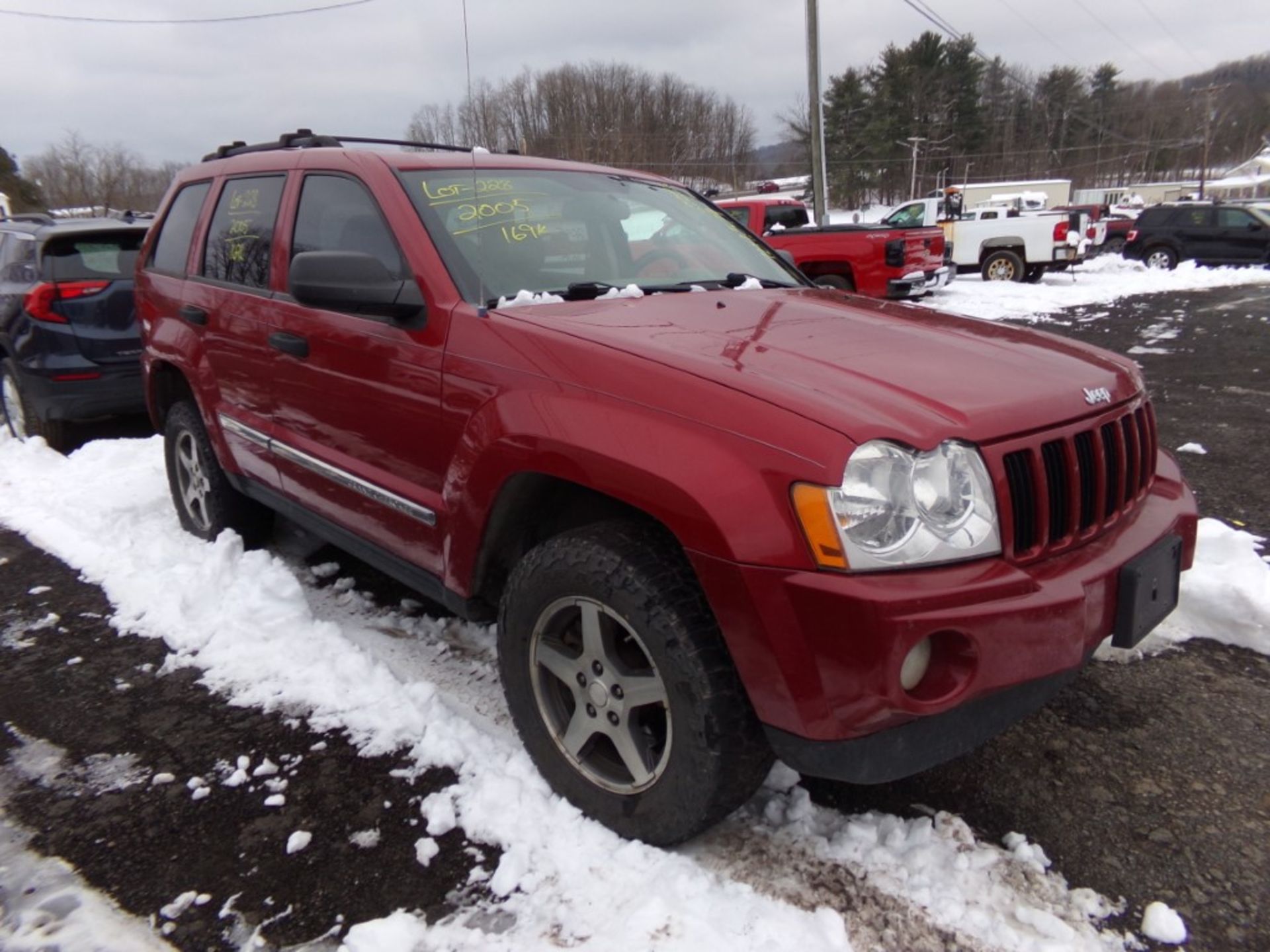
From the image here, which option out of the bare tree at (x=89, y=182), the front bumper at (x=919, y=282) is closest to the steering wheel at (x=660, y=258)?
the front bumper at (x=919, y=282)

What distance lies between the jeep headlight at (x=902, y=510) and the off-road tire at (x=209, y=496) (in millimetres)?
3347

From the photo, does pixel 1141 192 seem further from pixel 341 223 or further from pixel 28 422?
pixel 341 223

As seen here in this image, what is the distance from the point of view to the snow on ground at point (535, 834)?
1992 millimetres

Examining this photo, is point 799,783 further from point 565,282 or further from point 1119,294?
point 1119,294

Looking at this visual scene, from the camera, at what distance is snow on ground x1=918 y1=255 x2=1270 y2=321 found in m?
14.5

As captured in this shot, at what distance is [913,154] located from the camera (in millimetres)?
67000

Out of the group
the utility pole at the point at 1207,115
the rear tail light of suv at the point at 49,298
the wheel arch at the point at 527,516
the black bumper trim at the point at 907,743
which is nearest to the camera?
the black bumper trim at the point at 907,743

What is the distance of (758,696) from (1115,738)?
1.52 m

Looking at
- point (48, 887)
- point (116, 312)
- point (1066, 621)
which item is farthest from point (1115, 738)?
point (116, 312)

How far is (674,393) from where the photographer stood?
6.56 feet

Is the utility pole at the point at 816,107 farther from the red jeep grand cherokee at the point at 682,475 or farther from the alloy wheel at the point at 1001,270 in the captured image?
the red jeep grand cherokee at the point at 682,475

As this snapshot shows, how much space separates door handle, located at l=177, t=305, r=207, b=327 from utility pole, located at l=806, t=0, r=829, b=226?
15255mm

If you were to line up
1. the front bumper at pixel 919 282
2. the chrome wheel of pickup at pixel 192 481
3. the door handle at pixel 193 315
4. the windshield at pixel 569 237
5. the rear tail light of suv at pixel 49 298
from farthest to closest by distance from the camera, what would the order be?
the front bumper at pixel 919 282 → the rear tail light of suv at pixel 49 298 → the chrome wheel of pickup at pixel 192 481 → the door handle at pixel 193 315 → the windshield at pixel 569 237

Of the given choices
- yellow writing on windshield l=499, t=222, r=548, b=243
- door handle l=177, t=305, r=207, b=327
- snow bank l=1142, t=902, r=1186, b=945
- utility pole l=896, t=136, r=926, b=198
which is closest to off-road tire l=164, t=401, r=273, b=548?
door handle l=177, t=305, r=207, b=327
